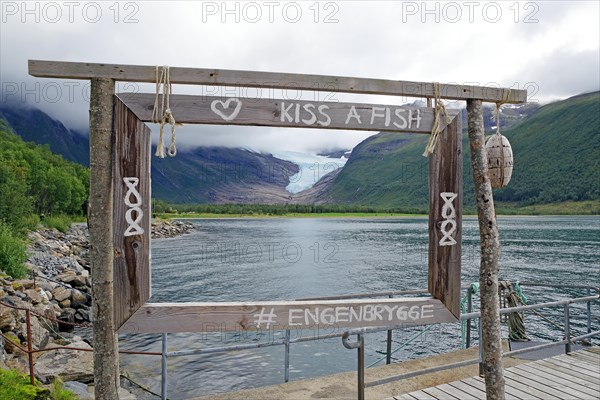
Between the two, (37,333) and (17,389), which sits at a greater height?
(17,389)

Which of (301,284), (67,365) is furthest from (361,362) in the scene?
(301,284)

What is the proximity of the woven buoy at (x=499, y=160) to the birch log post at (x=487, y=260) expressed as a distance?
0.44 metres

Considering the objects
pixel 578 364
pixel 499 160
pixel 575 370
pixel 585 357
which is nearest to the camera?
pixel 499 160

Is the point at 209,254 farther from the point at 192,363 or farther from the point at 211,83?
the point at 211,83

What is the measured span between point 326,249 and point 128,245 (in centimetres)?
4645

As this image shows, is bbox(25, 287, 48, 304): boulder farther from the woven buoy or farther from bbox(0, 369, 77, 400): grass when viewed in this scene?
the woven buoy

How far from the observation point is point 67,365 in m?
9.48

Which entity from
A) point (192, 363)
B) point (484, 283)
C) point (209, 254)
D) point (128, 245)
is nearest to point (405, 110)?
point (484, 283)

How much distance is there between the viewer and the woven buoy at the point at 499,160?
405 cm

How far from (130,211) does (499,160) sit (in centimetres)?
324

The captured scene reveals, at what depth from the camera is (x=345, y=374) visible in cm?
628

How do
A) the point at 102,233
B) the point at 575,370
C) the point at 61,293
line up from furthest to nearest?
the point at 61,293 < the point at 575,370 < the point at 102,233

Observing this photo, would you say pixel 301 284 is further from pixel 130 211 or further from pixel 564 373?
pixel 130 211

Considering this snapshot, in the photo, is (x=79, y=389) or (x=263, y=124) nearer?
(x=263, y=124)
